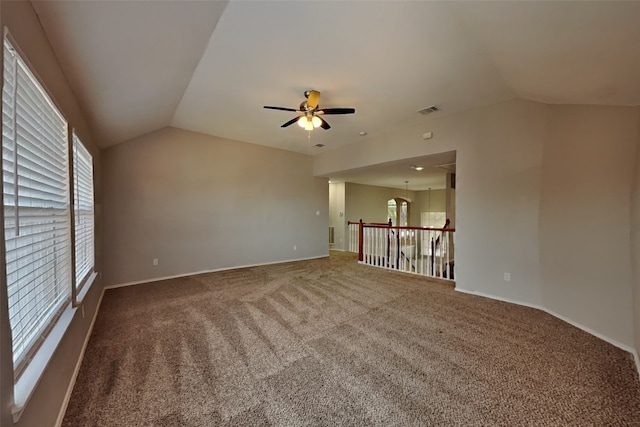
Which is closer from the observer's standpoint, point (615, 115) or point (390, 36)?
point (390, 36)

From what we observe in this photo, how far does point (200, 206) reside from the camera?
527cm

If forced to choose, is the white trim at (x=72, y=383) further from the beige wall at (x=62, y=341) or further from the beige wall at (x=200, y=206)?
the beige wall at (x=200, y=206)

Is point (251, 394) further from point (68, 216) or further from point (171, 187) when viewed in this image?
point (171, 187)

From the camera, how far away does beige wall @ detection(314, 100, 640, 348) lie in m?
2.57

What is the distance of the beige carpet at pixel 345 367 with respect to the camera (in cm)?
164

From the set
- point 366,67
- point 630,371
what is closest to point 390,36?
point 366,67

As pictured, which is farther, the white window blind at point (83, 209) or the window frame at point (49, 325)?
the white window blind at point (83, 209)

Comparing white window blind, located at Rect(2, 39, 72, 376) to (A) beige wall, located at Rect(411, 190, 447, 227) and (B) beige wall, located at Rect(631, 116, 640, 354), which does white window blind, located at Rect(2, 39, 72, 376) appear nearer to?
(B) beige wall, located at Rect(631, 116, 640, 354)

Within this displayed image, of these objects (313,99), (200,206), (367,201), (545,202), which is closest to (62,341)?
(313,99)

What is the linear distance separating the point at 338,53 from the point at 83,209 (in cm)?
321

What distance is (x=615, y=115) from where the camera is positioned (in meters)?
2.56

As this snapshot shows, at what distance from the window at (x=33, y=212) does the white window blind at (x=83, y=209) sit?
15.0 inches

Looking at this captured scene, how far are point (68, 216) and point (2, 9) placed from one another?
5.19ft

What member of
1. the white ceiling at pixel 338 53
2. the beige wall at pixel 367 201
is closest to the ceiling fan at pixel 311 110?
the white ceiling at pixel 338 53
